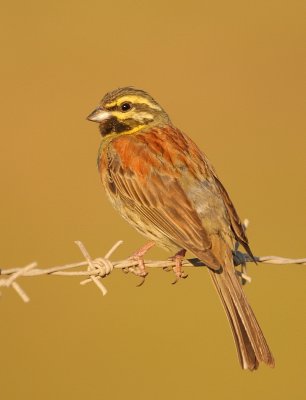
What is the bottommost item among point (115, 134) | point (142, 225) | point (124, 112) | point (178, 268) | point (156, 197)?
point (178, 268)

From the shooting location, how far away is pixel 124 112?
7.41 metres

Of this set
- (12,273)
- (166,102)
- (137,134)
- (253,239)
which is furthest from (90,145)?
(12,273)

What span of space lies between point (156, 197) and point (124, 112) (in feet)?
3.64

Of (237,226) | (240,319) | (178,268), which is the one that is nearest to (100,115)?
(178,268)

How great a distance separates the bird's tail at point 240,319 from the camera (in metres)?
5.68

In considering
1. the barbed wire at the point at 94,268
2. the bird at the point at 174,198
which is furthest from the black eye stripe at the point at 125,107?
the barbed wire at the point at 94,268

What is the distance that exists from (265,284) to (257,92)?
7.01m

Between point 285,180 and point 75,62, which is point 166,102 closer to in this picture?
point 75,62

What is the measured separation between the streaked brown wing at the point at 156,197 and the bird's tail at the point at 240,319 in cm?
16

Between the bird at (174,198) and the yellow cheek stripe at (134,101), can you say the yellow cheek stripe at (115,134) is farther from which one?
the yellow cheek stripe at (134,101)

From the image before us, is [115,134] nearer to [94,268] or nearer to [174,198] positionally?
[174,198]

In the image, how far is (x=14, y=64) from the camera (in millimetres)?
18016

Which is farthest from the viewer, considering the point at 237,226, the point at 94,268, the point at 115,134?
the point at 115,134

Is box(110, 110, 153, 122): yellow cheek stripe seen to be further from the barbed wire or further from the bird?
the barbed wire
